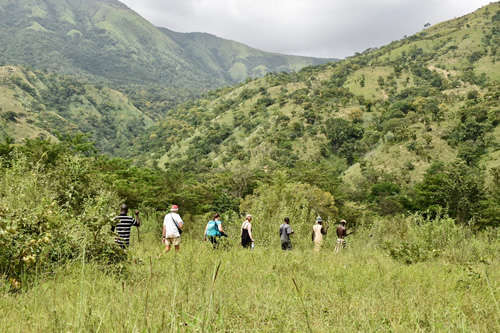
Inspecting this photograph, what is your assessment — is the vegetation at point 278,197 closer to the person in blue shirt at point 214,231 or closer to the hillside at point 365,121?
the person in blue shirt at point 214,231

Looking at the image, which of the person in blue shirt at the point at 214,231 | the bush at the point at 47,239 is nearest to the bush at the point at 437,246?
the person in blue shirt at the point at 214,231

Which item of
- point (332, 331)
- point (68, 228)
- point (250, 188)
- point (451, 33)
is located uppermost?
point (451, 33)

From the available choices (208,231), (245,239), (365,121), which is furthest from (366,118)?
(208,231)

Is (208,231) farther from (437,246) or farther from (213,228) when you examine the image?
(437,246)

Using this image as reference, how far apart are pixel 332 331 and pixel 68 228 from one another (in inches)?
156

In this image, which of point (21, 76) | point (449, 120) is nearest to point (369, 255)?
point (449, 120)

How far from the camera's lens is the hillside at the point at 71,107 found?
130938mm

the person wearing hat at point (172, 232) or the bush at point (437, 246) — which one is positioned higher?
the person wearing hat at point (172, 232)

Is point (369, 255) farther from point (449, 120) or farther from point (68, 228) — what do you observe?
point (449, 120)

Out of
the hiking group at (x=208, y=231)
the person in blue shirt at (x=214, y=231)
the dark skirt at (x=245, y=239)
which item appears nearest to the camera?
the hiking group at (x=208, y=231)

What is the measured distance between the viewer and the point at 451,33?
14012 cm

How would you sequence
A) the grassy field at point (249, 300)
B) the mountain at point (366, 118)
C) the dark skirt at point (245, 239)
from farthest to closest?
the mountain at point (366, 118) → the dark skirt at point (245, 239) → the grassy field at point (249, 300)

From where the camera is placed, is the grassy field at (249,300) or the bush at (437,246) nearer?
the grassy field at (249,300)

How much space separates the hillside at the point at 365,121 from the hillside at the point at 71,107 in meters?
32.0
